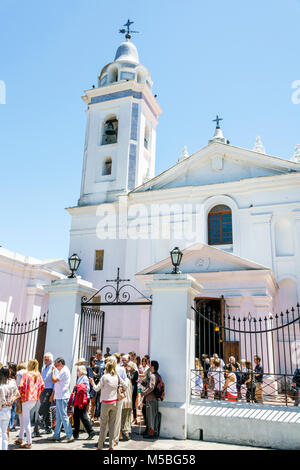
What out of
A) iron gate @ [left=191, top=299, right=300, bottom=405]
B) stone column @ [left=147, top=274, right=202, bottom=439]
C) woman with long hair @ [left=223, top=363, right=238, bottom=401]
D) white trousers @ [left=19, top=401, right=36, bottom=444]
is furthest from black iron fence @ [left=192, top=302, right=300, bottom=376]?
white trousers @ [left=19, top=401, right=36, bottom=444]

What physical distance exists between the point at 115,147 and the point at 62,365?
59.3ft

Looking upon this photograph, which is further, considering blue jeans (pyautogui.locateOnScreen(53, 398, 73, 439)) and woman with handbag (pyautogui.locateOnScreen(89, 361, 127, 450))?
blue jeans (pyautogui.locateOnScreen(53, 398, 73, 439))

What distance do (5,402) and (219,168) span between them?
1739cm

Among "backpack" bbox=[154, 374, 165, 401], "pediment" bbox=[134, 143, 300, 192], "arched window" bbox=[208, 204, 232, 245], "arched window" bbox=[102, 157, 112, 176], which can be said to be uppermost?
"arched window" bbox=[102, 157, 112, 176]

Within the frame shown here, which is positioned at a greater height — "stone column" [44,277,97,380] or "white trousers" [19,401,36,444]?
→ "stone column" [44,277,97,380]

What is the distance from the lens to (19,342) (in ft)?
44.6

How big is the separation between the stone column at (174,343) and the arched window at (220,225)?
436 inches

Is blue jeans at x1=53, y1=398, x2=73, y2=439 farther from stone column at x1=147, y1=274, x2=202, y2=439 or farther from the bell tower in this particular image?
the bell tower

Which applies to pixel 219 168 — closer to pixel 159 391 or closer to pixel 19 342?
pixel 19 342

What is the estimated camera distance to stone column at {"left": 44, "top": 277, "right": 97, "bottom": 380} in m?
9.84

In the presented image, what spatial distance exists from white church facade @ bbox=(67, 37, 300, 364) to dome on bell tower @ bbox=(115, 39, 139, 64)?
0.10 m

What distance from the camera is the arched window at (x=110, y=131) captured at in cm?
2450

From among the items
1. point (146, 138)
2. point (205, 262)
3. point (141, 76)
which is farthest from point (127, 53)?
point (205, 262)
